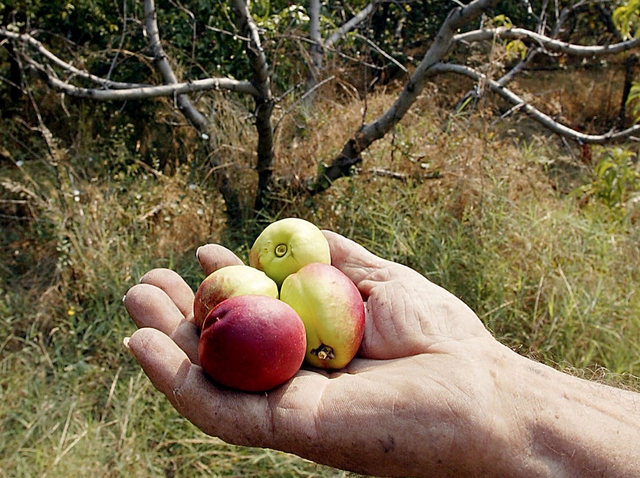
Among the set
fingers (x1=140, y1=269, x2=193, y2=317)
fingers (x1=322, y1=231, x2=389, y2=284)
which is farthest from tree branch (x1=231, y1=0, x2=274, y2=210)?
fingers (x1=140, y1=269, x2=193, y2=317)

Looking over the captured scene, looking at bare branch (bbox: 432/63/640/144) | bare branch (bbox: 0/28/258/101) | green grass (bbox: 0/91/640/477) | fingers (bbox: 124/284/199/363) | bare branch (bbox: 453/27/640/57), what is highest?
bare branch (bbox: 453/27/640/57)

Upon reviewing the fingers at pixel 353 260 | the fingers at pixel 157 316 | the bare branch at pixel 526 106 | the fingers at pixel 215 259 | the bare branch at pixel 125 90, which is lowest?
the fingers at pixel 157 316

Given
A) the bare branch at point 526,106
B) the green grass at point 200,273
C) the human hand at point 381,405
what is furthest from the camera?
the bare branch at point 526,106

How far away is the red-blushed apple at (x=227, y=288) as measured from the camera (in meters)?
1.83

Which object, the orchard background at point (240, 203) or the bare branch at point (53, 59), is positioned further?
the bare branch at point (53, 59)

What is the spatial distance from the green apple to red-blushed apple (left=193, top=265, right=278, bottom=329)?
0.18 metres

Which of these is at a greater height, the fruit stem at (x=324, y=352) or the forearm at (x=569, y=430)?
the forearm at (x=569, y=430)

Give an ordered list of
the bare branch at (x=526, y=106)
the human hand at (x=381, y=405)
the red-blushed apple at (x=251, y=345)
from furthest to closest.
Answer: the bare branch at (x=526, y=106) < the red-blushed apple at (x=251, y=345) < the human hand at (x=381, y=405)

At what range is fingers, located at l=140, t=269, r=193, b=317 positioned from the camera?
2050 millimetres

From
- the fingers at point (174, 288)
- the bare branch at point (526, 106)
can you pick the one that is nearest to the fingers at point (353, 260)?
the fingers at point (174, 288)

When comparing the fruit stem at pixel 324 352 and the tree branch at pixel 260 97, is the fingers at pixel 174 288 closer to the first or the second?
the fruit stem at pixel 324 352

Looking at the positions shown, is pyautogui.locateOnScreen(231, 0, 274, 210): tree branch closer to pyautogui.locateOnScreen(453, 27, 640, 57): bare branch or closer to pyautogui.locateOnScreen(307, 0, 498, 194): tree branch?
pyautogui.locateOnScreen(307, 0, 498, 194): tree branch

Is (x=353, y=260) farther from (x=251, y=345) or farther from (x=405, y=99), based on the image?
(x=405, y=99)

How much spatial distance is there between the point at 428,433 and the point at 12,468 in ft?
6.94
